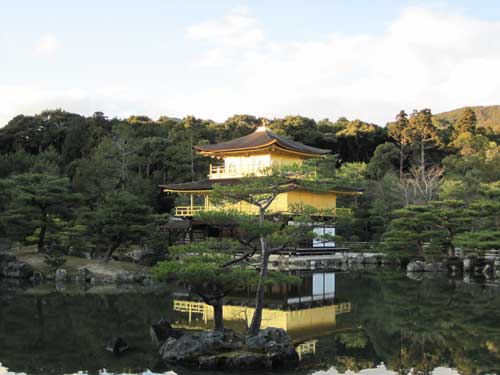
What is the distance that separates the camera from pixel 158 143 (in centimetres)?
4181

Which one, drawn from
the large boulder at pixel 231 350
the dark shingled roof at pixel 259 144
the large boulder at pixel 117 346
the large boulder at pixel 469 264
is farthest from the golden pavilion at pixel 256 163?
the large boulder at pixel 231 350

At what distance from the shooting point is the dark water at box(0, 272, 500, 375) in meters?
9.56

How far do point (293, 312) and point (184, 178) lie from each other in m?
26.6

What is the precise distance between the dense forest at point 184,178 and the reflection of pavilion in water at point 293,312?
8.65 feet

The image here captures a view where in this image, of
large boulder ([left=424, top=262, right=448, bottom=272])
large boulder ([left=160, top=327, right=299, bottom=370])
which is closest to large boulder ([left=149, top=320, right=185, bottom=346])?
large boulder ([left=160, top=327, right=299, bottom=370])

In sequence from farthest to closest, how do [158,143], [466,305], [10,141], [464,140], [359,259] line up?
[10,141] < [464,140] < [158,143] < [359,259] < [466,305]

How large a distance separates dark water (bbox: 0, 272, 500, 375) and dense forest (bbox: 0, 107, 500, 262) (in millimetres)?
2855

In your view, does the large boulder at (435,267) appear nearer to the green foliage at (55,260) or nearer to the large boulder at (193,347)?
the green foliage at (55,260)

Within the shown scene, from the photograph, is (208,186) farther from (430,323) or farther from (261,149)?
(430,323)

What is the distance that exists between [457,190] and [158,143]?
2060 cm

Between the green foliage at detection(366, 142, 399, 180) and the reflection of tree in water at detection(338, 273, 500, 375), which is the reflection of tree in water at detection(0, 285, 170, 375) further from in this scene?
the green foliage at detection(366, 142, 399, 180)

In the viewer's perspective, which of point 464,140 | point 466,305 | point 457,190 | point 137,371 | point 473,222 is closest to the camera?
point 137,371

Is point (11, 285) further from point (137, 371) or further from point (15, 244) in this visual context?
point (137, 371)

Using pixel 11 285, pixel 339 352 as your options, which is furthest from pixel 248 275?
pixel 11 285
